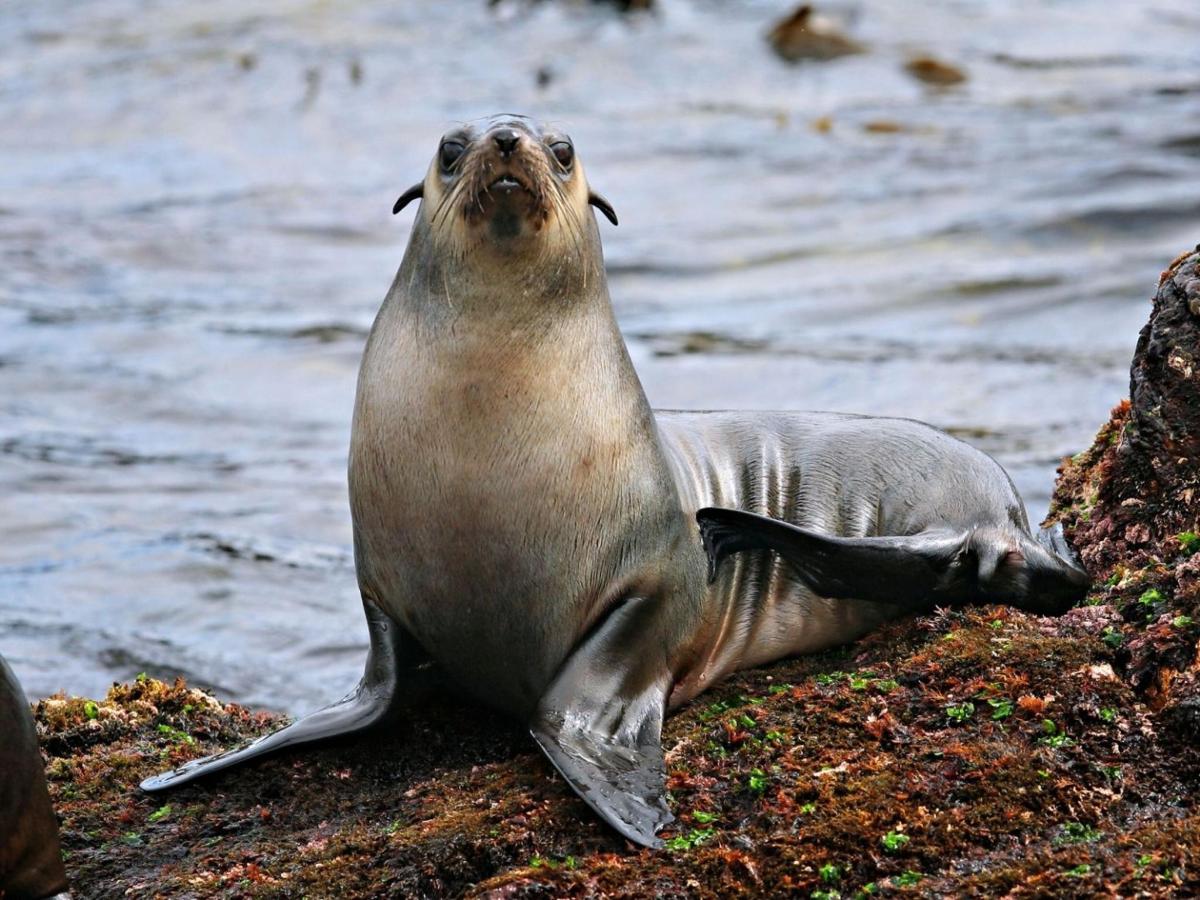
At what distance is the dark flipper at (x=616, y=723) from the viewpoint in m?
4.91

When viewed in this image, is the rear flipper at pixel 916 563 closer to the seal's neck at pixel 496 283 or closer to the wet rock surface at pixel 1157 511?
the wet rock surface at pixel 1157 511

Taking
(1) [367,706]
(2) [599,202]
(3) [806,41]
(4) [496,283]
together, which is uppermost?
(2) [599,202]

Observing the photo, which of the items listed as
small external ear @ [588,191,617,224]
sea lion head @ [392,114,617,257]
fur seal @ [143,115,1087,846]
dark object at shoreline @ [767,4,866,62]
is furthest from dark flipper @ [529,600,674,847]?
dark object at shoreline @ [767,4,866,62]

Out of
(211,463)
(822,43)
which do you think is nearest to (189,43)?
(822,43)

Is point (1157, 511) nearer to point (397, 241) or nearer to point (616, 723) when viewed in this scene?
point (616, 723)

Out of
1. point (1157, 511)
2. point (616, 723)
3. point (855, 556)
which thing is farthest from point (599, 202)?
point (1157, 511)

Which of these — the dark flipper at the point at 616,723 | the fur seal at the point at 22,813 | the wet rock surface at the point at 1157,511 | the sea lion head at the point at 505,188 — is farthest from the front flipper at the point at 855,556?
the fur seal at the point at 22,813

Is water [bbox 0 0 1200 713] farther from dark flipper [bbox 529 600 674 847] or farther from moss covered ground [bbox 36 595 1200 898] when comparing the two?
dark flipper [bbox 529 600 674 847]

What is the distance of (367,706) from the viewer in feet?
18.7

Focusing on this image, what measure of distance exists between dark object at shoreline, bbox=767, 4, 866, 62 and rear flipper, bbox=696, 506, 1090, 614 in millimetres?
22403

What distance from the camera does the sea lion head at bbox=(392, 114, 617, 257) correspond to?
5.44m

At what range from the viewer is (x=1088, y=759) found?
16.2 ft

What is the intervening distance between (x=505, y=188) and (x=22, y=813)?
86.8 inches

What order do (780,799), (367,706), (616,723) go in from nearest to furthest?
(780,799), (616,723), (367,706)
